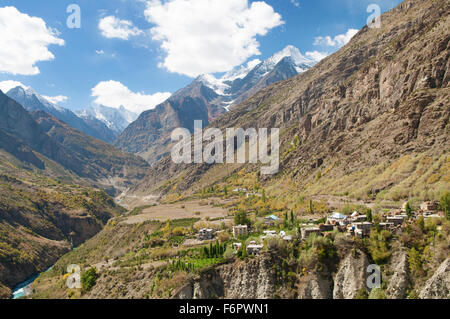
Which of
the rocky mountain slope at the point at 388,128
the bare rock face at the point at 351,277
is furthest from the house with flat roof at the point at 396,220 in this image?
the rocky mountain slope at the point at 388,128

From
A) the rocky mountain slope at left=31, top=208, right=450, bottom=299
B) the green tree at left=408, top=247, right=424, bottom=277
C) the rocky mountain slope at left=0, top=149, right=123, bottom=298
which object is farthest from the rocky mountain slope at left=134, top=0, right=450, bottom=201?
the rocky mountain slope at left=0, top=149, right=123, bottom=298

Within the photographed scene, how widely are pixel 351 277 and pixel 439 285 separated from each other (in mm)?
8693

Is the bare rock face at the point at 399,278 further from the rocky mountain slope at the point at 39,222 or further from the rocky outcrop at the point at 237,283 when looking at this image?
the rocky mountain slope at the point at 39,222

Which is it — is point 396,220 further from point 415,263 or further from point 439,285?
point 439,285

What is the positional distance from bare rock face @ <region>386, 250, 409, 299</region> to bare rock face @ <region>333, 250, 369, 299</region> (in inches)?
110

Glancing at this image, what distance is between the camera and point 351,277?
120 ft

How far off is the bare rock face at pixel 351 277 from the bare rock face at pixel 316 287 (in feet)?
2.64

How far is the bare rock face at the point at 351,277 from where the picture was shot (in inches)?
1427

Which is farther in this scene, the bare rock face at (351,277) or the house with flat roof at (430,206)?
the house with flat roof at (430,206)

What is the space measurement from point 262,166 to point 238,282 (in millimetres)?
105054

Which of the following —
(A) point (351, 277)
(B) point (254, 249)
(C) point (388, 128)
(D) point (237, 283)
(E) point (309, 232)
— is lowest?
(D) point (237, 283)

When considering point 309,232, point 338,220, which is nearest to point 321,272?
point 309,232

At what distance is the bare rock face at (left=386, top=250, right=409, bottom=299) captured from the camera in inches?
1342
